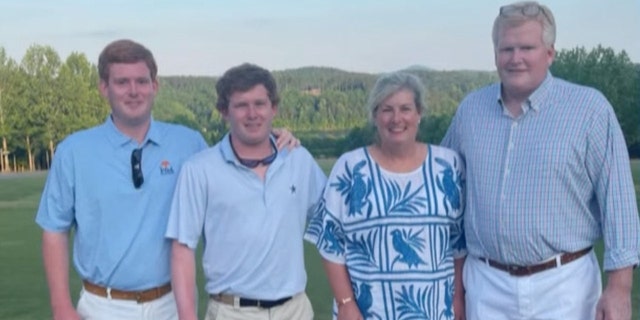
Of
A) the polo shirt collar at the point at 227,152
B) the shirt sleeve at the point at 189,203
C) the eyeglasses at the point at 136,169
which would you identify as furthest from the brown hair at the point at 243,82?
the eyeglasses at the point at 136,169

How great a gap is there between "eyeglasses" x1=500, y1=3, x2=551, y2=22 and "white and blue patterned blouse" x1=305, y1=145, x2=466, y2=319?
25.9 inches

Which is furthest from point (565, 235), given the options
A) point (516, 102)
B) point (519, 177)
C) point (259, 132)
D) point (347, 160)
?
point (259, 132)

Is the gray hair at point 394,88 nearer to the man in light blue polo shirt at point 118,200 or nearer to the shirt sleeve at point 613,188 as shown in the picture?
the shirt sleeve at point 613,188

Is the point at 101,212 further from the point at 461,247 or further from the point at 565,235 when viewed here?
the point at 565,235

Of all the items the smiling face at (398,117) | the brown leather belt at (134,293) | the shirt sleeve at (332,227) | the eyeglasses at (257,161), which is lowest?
the brown leather belt at (134,293)

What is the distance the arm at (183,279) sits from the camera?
161 inches

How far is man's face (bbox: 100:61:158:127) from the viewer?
413 cm

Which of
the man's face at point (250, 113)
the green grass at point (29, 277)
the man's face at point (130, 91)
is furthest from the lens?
the green grass at point (29, 277)

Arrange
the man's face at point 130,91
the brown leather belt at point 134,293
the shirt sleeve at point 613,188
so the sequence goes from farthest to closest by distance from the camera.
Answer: the brown leather belt at point 134,293 → the man's face at point 130,91 → the shirt sleeve at point 613,188

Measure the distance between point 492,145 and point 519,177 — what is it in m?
0.18

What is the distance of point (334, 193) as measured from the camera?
159 inches

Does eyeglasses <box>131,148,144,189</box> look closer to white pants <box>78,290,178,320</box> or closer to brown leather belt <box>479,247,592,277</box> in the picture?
white pants <box>78,290,178,320</box>

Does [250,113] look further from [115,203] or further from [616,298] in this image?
[616,298]

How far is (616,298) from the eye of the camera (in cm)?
399
